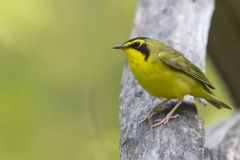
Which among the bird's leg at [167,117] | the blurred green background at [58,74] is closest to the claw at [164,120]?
the bird's leg at [167,117]

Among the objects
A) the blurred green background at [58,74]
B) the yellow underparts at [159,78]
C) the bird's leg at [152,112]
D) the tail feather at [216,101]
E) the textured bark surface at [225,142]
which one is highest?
the yellow underparts at [159,78]

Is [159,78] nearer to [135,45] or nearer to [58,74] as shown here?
[135,45]

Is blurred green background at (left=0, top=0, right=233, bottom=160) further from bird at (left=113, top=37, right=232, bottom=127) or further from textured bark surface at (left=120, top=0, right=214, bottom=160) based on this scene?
bird at (left=113, top=37, right=232, bottom=127)

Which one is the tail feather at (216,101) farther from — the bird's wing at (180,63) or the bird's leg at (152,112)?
the bird's leg at (152,112)

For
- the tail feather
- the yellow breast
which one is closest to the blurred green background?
the tail feather

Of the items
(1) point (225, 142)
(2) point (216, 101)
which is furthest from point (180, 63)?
(1) point (225, 142)

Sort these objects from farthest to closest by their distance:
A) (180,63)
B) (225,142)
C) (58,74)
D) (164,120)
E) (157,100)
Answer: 1. (58,74)
2. (225,142)
3. (157,100)
4. (180,63)
5. (164,120)

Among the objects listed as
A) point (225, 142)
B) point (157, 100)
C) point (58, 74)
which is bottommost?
point (58, 74)

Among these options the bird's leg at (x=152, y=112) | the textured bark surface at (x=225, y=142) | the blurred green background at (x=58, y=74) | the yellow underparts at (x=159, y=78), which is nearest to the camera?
the bird's leg at (x=152, y=112)
